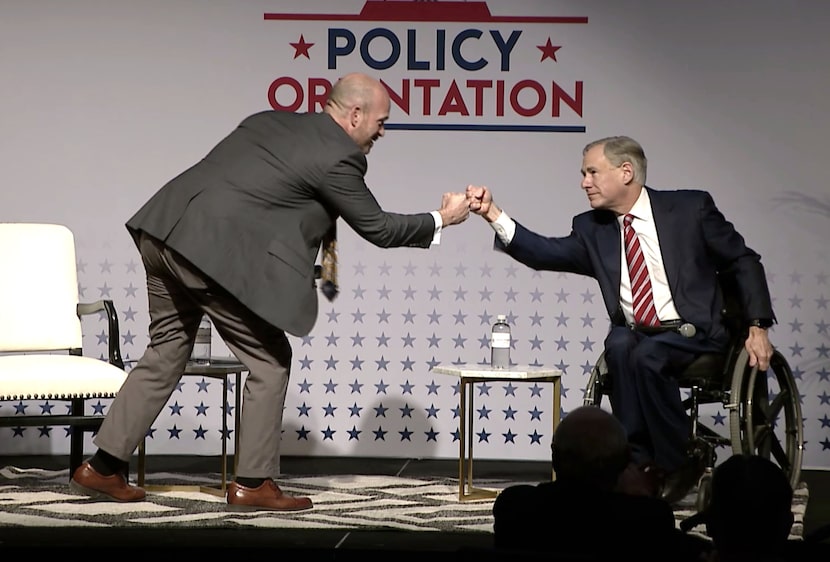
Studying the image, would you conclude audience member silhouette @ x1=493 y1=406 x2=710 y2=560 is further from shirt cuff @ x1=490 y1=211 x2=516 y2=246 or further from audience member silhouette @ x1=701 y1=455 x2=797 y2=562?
shirt cuff @ x1=490 y1=211 x2=516 y2=246

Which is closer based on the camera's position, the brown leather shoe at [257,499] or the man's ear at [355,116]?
the brown leather shoe at [257,499]

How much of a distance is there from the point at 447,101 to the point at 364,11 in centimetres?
55

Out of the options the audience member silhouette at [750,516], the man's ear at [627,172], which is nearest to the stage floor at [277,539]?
the audience member silhouette at [750,516]

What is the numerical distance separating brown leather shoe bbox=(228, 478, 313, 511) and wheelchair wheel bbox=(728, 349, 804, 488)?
1391 millimetres

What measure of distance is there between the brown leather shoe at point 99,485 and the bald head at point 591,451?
2202mm

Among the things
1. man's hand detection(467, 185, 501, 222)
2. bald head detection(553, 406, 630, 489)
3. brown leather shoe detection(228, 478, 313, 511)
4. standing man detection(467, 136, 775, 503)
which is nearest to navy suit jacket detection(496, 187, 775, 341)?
standing man detection(467, 136, 775, 503)

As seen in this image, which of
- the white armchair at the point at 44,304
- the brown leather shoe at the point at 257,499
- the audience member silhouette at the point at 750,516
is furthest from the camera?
the white armchair at the point at 44,304

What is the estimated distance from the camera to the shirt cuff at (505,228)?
435 centimetres

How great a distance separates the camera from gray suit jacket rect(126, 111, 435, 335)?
147 inches

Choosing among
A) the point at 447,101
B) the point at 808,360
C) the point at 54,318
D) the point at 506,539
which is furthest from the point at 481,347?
the point at 506,539

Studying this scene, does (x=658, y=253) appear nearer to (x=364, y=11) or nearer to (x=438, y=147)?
(x=438, y=147)

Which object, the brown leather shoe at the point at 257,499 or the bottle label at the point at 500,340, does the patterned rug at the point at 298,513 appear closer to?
the brown leather shoe at the point at 257,499

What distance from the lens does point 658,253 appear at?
4.22m

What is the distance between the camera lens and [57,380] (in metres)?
4.08
